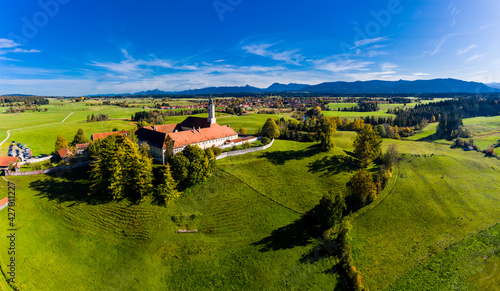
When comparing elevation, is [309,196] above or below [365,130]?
below

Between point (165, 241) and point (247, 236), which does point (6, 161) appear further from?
point (247, 236)

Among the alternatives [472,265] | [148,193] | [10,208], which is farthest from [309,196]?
[10,208]

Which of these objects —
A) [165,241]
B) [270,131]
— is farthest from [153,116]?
[165,241]

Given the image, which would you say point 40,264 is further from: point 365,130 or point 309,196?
point 365,130

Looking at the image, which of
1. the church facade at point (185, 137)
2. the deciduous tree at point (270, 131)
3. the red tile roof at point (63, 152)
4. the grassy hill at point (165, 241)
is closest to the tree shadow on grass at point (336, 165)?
the grassy hill at point (165, 241)

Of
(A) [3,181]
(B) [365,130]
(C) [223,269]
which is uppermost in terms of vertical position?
(B) [365,130]

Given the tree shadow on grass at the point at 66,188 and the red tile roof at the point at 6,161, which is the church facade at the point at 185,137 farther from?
the red tile roof at the point at 6,161
